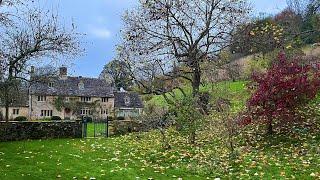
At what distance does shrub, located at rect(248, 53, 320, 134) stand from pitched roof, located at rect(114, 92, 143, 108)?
58.2 metres

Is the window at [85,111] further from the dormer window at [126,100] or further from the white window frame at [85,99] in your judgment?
the dormer window at [126,100]

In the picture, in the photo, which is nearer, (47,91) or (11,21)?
(11,21)

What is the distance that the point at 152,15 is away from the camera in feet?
90.2

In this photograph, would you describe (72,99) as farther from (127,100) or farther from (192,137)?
(192,137)

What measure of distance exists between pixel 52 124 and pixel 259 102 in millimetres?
15481

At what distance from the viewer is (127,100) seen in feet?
258

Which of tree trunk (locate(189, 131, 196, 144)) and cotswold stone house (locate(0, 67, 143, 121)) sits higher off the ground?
cotswold stone house (locate(0, 67, 143, 121))

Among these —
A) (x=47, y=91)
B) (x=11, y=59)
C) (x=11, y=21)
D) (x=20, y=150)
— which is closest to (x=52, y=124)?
(x=11, y=59)

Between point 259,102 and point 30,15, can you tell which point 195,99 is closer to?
point 259,102

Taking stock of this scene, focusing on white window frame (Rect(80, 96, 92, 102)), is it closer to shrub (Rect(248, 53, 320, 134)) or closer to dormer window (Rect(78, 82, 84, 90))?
dormer window (Rect(78, 82, 84, 90))

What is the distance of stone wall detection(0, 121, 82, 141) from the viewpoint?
2703cm

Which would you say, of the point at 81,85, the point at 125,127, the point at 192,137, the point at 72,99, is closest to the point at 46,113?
the point at 72,99

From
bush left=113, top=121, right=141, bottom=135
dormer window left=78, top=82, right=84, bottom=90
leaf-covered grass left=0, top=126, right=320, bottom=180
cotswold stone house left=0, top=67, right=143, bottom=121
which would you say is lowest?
leaf-covered grass left=0, top=126, right=320, bottom=180

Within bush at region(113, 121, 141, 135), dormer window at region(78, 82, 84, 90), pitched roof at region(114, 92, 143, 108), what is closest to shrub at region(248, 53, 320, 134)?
bush at region(113, 121, 141, 135)
